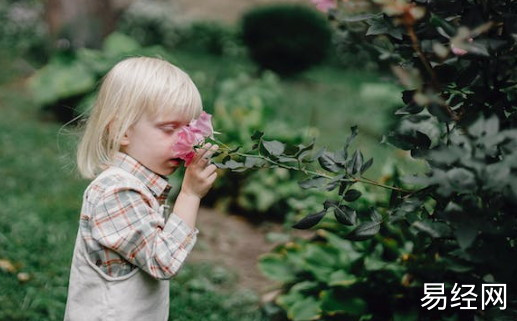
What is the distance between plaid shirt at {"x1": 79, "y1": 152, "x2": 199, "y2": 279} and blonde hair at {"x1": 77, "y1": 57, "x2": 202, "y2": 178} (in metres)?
0.09

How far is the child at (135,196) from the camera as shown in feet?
7.13

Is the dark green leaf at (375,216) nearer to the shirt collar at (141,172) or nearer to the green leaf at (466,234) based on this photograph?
the green leaf at (466,234)

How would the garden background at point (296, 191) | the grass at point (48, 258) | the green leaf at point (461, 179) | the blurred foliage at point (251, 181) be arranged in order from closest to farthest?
the green leaf at point (461, 179)
the garden background at point (296, 191)
the grass at point (48, 258)
the blurred foliage at point (251, 181)

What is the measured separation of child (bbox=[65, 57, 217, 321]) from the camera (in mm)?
2174

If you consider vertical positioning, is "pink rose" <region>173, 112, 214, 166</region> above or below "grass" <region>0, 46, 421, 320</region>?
above

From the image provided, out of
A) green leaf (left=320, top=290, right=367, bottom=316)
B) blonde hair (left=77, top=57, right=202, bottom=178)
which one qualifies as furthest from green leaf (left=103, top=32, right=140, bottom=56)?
blonde hair (left=77, top=57, right=202, bottom=178)

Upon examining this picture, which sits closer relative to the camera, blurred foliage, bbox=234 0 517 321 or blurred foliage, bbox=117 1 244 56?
blurred foliage, bbox=234 0 517 321

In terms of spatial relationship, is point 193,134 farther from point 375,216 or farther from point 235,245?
point 235,245

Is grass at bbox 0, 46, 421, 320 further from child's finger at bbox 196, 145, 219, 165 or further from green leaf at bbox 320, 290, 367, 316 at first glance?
child's finger at bbox 196, 145, 219, 165

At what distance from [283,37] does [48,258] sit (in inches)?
319

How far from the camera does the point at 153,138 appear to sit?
7.43ft

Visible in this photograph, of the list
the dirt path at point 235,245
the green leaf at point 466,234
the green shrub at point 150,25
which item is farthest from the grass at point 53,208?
the green shrub at point 150,25

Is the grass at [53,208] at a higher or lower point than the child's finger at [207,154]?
lower

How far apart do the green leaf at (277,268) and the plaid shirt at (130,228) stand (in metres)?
1.46
